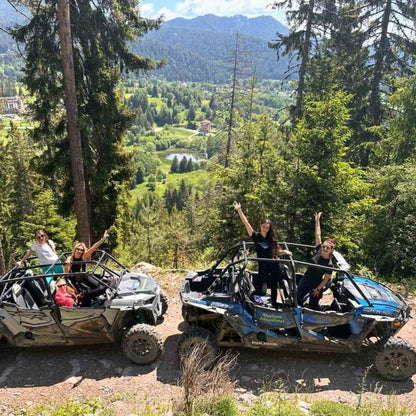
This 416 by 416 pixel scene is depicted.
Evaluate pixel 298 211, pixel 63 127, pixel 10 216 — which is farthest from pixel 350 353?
pixel 10 216

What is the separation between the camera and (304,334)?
21.6ft

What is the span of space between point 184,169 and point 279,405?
153039 millimetres

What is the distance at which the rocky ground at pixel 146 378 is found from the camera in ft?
19.9

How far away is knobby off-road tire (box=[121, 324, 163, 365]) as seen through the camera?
6.72 m

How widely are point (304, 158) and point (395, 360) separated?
729 centimetres

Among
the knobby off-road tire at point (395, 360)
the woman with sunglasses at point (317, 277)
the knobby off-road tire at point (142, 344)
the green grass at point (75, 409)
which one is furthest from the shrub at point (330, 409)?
the green grass at point (75, 409)

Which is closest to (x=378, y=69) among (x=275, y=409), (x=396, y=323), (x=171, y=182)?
(x=396, y=323)

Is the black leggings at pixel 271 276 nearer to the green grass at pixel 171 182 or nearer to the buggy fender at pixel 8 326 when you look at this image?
the buggy fender at pixel 8 326

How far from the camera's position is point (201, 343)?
6.50m

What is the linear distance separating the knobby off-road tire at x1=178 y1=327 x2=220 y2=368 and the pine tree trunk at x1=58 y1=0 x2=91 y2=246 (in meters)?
7.42

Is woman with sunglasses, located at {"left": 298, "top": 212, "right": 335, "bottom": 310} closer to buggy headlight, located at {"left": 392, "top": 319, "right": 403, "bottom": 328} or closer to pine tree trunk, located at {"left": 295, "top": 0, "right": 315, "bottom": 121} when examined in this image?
buggy headlight, located at {"left": 392, "top": 319, "right": 403, "bottom": 328}

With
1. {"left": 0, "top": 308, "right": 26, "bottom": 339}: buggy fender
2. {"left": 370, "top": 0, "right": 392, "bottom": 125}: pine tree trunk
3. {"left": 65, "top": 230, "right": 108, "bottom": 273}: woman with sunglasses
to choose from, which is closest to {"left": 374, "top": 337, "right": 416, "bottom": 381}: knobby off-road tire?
{"left": 65, "top": 230, "right": 108, "bottom": 273}: woman with sunglasses

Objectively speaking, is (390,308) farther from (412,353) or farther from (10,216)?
(10,216)

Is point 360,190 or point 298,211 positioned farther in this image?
point 298,211
